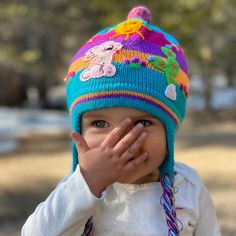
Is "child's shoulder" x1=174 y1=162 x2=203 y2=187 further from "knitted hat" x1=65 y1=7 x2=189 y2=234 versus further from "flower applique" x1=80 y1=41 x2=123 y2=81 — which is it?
"flower applique" x1=80 y1=41 x2=123 y2=81

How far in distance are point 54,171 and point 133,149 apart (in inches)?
234

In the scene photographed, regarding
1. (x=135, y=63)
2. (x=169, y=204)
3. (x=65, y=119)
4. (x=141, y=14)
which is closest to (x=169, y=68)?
(x=135, y=63)

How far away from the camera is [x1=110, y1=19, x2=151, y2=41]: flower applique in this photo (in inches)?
72.2

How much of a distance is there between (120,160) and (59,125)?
12.8m

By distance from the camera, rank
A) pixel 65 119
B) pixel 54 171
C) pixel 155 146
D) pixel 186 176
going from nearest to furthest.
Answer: pixel 155 146 → pixel 186 176 → pixel 54 171 → pixel 65 119

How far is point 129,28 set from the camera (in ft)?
6.12

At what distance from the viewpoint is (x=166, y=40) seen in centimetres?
189

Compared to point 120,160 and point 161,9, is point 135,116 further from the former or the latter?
point 161,9

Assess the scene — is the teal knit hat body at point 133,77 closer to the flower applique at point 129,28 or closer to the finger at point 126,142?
the flower applique at point 129,28

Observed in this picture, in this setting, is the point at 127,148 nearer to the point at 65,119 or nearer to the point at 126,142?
the point at 126,142

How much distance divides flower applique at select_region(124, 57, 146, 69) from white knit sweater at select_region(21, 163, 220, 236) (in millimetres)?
422

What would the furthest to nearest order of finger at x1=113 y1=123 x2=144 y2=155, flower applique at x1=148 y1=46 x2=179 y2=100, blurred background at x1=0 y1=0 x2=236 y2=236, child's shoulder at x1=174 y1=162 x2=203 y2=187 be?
1. blurred background at x1=0 y1=0 x2=236 y2=236
2. child's shoulder at x1=174 y1=162 x2=203 y2=187
3. flower applique at x1=148 y1=46 x2=179 y2=100
4. finger at x1=113 y1=123 x2=144 y2=155

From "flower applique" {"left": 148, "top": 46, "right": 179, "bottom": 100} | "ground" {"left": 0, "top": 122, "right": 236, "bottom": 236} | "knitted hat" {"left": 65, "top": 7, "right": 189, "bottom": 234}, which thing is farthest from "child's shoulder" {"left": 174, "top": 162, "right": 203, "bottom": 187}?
"ground" {"left": 0, "top": 122, "right": 236, "bottom": 236}

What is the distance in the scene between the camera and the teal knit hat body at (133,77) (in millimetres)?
1688
